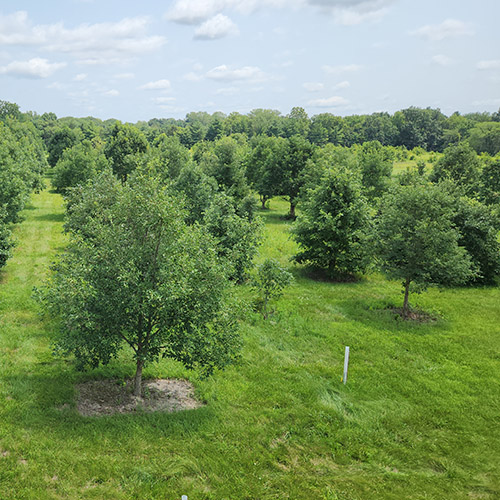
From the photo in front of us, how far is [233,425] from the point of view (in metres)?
11.9

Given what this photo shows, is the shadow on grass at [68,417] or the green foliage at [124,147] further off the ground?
the green foliage at [124,147]

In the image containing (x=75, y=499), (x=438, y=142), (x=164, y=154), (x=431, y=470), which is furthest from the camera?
(x=438, y=142)

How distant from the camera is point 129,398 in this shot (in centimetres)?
1287

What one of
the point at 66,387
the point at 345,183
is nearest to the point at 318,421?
the point at 66,387

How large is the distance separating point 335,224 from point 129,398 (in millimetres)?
18467

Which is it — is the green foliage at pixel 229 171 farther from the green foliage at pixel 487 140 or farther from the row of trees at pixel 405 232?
the green foliage at pixel 487 140

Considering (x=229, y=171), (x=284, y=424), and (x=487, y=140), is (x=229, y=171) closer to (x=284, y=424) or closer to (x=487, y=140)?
(x=284, y=424)

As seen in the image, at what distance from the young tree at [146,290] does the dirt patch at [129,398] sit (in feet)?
2.73

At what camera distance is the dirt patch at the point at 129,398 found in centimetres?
1230

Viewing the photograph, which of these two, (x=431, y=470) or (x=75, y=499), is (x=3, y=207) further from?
(x=431, y=470)

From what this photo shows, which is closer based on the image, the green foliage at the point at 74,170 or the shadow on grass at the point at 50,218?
the shadow on grass at the point at 50,218

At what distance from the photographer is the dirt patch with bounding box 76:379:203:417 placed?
12.3 meters

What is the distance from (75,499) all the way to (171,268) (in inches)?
240

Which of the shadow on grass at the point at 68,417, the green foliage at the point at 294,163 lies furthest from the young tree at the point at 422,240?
the green foliage at the point at 294,163
